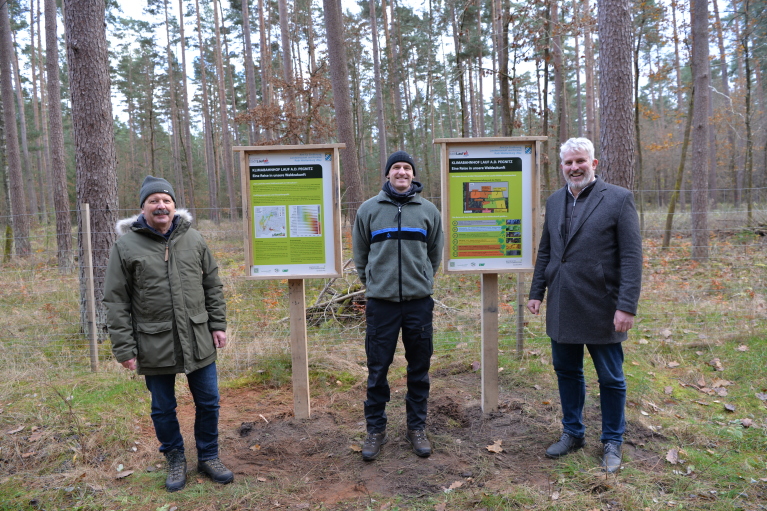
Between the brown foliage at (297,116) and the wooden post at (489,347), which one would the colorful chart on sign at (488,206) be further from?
the brown foliage at (297,116)

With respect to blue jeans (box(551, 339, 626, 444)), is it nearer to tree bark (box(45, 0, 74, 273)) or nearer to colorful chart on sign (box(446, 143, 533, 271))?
colorful chart on sign (box(446, 143, 533, 271))

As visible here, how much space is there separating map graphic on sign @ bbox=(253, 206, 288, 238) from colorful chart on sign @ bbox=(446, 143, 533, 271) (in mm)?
1396

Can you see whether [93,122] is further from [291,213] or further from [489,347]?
[489,347]

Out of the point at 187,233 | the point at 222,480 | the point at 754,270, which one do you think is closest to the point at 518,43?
the point at 754,270

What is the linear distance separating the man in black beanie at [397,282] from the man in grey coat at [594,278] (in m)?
0.93

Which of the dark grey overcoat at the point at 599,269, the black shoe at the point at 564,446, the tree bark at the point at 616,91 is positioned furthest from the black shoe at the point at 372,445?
the tree bark at the point at 616,91

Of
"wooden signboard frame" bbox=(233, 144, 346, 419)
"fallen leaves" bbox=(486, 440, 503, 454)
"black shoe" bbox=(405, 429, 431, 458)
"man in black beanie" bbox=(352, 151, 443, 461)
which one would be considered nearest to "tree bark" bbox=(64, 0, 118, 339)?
"wooden signboard frame" bbox=(233, 144, 346, 419)

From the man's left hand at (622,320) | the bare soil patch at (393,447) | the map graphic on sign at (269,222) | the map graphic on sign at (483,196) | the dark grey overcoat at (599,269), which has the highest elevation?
the map graphic on sign at (483,196)

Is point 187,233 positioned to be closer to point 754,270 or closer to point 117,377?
point 117,377

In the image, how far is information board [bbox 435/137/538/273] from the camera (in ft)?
13.4

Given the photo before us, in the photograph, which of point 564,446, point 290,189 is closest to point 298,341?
point 290,189

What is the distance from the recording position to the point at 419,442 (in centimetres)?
367

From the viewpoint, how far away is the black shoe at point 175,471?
3.29m

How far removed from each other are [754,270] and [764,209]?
29.1ft
